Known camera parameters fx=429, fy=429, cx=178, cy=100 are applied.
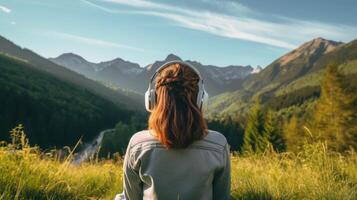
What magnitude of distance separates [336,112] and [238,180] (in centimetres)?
3268

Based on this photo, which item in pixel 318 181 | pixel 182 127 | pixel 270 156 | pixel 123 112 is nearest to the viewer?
pixel 182 127

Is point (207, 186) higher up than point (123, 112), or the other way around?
point (207, 186)

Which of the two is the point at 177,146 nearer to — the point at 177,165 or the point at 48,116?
the point at 177,165

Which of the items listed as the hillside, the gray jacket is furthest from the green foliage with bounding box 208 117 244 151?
the gray jacket

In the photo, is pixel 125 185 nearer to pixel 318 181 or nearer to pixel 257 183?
pixel 257 183

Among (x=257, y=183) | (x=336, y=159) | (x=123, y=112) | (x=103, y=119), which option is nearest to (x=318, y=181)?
(x=257, y=183)

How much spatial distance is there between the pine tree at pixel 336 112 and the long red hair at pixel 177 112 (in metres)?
32.2

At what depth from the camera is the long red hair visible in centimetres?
344

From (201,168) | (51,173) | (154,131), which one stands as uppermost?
(154,131)

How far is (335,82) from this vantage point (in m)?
36.7

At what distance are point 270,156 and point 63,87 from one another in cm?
18102

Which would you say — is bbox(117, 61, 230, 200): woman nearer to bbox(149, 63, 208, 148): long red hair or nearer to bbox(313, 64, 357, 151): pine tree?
bbox(149, 63, 208, 148): long red hair

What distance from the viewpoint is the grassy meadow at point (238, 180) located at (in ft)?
14.9

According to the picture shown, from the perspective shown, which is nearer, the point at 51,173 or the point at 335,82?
the point at 51,173
